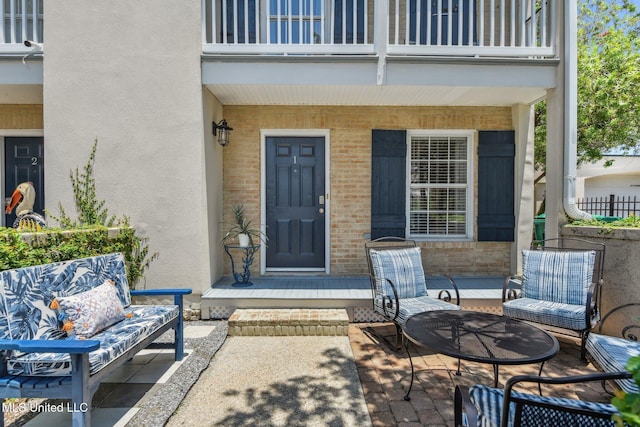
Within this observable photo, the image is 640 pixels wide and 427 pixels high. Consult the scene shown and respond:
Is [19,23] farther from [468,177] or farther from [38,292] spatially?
[468,177]

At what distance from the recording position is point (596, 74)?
637 cm

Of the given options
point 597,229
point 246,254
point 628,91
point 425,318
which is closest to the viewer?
point 425,318

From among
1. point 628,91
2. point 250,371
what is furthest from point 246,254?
point 628,91

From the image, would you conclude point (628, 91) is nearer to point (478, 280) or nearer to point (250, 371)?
point (478, 280)

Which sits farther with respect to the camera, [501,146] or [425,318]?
[501,146]

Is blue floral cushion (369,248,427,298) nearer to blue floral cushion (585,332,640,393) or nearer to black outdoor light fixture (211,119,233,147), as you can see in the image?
blue floral cushion (585,332,640,393)

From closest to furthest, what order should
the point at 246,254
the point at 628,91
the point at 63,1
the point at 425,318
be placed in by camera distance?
the point at 425,318 < the point at 63,1 < the point at 246,254 < the point at 628,91

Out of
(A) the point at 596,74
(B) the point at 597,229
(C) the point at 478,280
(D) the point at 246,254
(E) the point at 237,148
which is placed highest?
(A) the point at 596,74

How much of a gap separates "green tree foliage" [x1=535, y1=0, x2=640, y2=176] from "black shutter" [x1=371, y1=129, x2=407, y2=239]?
3.93m

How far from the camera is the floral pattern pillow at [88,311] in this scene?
2.43 metres

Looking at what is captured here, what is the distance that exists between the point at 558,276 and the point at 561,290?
0.15 metres

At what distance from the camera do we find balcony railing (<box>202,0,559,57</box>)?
165 inches

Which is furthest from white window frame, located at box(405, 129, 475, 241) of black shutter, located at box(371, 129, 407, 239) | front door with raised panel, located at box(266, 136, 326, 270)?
front door with raised panel, located at box(266, 136, 326, 270)

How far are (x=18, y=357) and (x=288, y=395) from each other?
1.85 meters
